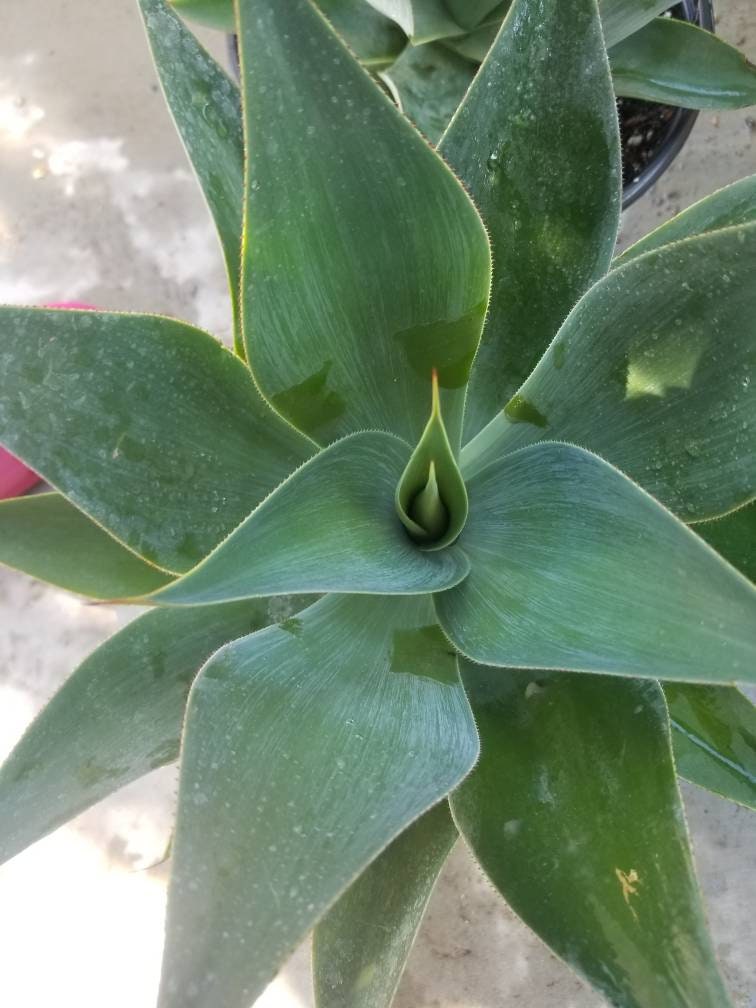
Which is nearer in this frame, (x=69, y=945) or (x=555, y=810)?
(x=555, y=810)

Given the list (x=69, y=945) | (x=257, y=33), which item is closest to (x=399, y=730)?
(x=257, y=33)

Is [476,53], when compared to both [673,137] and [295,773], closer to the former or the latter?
[673,137]

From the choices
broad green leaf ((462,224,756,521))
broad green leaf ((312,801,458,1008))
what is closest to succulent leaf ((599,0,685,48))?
broad green leaf ((462,224,756,521))

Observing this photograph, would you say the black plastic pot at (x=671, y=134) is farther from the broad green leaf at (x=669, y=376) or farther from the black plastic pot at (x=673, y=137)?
the broad green leaf at (x=669, y=376)

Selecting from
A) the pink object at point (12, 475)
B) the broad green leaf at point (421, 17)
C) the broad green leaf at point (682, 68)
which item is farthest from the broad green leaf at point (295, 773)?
the pink object at point (12, 475)

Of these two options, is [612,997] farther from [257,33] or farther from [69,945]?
[69,945]

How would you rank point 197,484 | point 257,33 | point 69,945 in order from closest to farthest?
point 257,33, point 197,484, point 69,945

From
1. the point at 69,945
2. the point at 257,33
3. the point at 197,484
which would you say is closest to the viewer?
the point at 257,33

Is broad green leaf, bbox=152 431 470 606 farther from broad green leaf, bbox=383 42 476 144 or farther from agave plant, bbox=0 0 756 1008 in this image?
broad green leaf, bbox=383 42 476 144

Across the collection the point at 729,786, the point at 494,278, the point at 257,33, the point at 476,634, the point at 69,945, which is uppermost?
the point at 257,33
